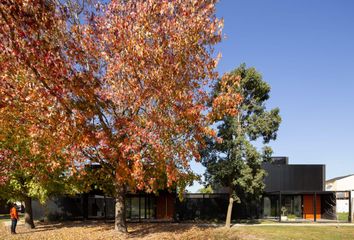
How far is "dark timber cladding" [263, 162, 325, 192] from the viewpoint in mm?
36906

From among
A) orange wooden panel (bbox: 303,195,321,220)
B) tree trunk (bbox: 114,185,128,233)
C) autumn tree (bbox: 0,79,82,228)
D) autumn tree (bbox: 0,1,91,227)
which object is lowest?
orange wooden panel (bbox: 303,195,321,220)

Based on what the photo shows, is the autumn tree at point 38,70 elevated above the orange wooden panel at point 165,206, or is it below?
above

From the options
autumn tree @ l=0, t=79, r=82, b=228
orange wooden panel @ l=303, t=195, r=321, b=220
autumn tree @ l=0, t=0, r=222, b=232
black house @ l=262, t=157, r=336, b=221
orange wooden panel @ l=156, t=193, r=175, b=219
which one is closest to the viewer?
autumn tree @ l=0, t=0, r=222, b=232

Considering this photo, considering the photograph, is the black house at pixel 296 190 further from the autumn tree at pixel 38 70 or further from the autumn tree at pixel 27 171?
the autumn tree at pixel 38 70

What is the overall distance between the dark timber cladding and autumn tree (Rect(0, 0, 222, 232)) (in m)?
24.8

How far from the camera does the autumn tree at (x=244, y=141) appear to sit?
28.1m

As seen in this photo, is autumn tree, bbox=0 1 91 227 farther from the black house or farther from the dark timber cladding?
the black house

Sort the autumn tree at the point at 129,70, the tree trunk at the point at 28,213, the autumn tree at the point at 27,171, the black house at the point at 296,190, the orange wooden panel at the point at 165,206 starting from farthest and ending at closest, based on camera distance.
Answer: the black house at the point at 296,190, the orange wooden panel at the point at 165,206, the tree trunk at the point at 28,213, the autumn tree at the point at 27,171, the autumn tree at the point at 129,70

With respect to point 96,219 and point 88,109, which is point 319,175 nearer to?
point 96,219

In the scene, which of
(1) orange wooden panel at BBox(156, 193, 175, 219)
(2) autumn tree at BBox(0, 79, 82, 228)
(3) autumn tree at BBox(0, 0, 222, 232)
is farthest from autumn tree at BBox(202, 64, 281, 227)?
(3) autumn tree at BBox(0, 0, 222, 232)

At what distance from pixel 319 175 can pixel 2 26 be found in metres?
35.4

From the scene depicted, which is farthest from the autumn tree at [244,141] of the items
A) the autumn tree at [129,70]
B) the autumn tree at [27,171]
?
the autumn tree at [129,70]

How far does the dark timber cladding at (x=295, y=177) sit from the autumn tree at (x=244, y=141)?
816cm

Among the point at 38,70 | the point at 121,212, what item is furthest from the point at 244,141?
the point at 38,70
